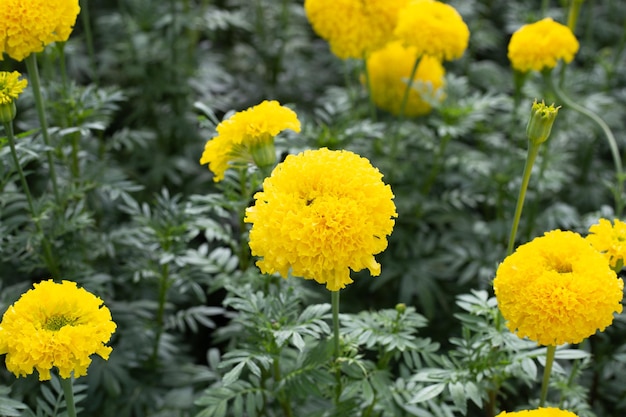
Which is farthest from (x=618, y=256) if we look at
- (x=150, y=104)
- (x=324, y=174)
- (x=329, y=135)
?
(x=150, y=104)

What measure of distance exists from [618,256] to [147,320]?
1.31 metres

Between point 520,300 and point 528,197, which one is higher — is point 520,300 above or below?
above

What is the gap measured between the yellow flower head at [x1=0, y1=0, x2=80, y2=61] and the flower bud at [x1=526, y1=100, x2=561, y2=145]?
1035mm

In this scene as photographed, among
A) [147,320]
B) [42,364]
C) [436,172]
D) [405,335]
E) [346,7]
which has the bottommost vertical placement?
[147,320]

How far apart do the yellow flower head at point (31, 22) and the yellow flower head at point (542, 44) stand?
46.1 inches

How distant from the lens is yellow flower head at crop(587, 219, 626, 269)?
146 centimetres

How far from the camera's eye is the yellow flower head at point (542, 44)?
2.04 m

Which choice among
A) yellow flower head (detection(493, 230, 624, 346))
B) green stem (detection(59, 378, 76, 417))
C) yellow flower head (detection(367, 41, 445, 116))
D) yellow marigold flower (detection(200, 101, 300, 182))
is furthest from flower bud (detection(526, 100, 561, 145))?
yellow flower head (detection(367, 41, 445, 116))

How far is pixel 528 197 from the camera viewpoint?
2.60 meters

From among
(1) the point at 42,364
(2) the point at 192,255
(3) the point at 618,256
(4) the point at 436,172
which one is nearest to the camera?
(1) the point at 42,364

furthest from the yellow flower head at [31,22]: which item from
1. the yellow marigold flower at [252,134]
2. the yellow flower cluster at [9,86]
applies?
the yellow marigold flower at [252,134]

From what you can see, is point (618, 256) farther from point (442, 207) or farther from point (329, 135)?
point (442, 207)

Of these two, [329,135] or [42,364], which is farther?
[329,135]

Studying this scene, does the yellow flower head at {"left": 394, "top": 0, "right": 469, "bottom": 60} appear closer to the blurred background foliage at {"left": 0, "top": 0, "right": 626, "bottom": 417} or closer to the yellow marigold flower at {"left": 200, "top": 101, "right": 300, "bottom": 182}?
the blurred background foliage at {"left": 0, "top": 0, "right": 626, "bottom": 417}
